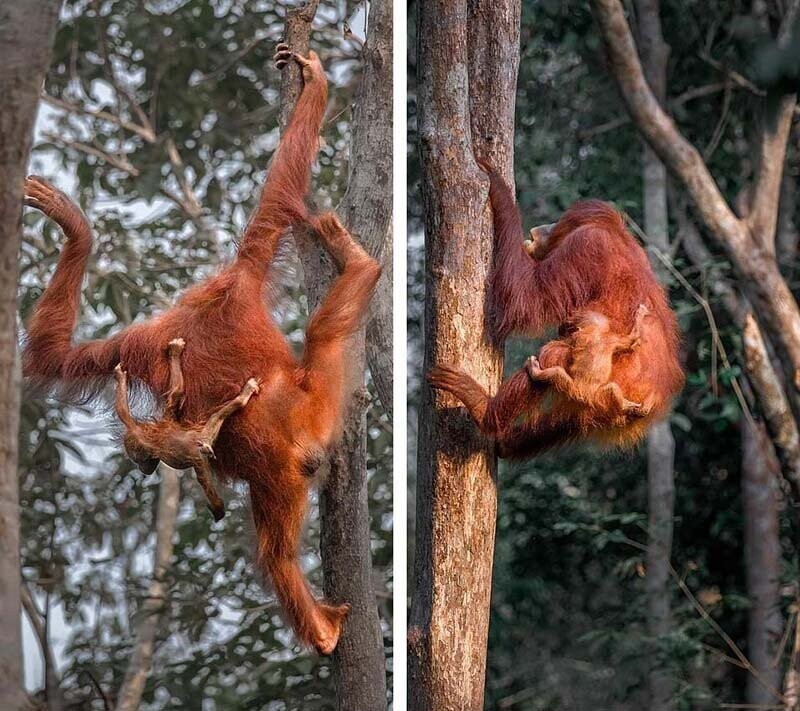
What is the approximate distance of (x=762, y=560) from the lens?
4.07 meters

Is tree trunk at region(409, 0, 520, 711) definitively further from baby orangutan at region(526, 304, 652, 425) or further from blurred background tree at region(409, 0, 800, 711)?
blurred background tree at region(409, 0, 800, 711)

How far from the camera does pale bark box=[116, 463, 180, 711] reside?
1821 millimetres

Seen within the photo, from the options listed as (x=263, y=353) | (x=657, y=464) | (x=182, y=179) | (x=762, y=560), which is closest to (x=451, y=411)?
(x=263, y=353)

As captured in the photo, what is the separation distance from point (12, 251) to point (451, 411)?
3.18ft

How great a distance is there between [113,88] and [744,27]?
118 inches

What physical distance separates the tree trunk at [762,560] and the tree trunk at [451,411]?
7.04 feet

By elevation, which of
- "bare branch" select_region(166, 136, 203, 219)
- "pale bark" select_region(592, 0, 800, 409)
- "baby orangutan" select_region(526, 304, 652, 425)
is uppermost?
"pale bark" select_region(592, 0, 800, 409)

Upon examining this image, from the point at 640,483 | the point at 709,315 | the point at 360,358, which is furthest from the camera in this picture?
the point at 640,483

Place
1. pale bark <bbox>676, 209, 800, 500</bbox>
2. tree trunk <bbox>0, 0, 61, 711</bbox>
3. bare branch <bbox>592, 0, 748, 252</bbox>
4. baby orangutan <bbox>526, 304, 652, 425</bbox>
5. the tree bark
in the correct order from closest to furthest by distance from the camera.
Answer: tree trunk <bbox>0, 0, 61, 711</bbox>
the tree bark
baby orangutan <bbox>526, 304, 652, 425</bbox>
bare branch <bbox>592, 0, 748, 252</bbox>
pale bark <bbox>676, 209, 800, 500</bbox>

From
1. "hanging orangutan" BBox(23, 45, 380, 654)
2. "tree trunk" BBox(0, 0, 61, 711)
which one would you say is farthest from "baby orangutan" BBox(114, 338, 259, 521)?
"tree trunk" BBox(0, 0, 61, 711)

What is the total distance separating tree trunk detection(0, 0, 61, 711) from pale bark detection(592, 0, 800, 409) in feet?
7.68

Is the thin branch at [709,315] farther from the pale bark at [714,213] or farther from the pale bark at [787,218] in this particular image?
the pale bark at [787,218]

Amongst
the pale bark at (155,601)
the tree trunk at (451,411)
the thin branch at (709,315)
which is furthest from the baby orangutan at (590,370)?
the thin branch at (709,315)

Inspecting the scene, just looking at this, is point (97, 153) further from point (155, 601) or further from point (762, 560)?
point (762, 560)
